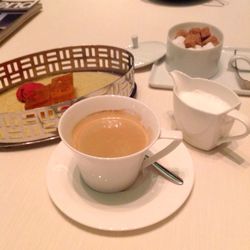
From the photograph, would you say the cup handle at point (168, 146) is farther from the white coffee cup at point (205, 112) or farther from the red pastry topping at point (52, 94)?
the red pastry topping at point (52, 94)

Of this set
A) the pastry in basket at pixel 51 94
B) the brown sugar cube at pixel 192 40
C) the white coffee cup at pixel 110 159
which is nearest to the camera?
the white coffee cup at pixel 110 159

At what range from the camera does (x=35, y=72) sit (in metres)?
0.72

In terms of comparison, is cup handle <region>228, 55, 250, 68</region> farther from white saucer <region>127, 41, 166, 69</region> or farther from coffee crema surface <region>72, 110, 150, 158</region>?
coffee crema surface <region>72, 110, 150, 158</region>

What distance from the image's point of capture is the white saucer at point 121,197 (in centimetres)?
43

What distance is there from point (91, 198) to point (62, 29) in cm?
Result: 63

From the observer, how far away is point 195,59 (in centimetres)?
67

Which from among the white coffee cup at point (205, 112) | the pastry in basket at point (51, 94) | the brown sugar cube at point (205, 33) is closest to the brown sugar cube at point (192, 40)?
the brown sugar cube at point (205, 33)

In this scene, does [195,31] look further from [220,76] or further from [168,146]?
[168,146]

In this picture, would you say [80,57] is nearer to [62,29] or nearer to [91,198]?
[62,29]

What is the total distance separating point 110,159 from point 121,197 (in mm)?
83

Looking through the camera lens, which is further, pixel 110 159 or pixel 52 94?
pixel 52 94

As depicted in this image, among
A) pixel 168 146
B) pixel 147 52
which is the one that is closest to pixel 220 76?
pixel 147 52

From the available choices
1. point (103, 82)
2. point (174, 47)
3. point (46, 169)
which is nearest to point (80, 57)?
point (103, 82)

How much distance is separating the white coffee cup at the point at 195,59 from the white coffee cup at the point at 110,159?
9.3 inches
